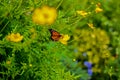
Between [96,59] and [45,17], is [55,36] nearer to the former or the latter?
[45,17]

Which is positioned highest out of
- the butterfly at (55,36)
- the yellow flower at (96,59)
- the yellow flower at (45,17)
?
the yellow flower at (45,17)

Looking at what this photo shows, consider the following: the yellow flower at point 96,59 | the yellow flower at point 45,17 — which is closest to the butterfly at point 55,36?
the yellow flower at point 45,17

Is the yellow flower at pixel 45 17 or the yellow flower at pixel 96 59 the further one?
the yellow flower at pixel 96 59

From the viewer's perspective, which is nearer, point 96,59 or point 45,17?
point 45,17

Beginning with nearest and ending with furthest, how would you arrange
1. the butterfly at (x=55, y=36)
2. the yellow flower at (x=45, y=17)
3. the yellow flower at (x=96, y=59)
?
the yellow flower at (x=45, y=17) < the butterfly at (x=55, y=36) < the yellow flower at (x=96, y=59)

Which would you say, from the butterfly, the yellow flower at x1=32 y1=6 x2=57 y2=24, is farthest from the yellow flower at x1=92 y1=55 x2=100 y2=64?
the yellow flower at x1=32 y1=6 x2=57 y2=24

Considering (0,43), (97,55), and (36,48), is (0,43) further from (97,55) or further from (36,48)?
(97,55)

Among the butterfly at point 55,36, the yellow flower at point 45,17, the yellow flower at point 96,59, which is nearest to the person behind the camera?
the yellow flower at point 45,17

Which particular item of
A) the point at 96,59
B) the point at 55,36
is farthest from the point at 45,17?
the point at 96,59

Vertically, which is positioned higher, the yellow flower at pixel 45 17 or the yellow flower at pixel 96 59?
the yellow flower at pixel 45 17

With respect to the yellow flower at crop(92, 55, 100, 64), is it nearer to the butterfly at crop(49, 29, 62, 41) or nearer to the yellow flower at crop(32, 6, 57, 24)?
the butterfly at crop(49, 29, 62, 41)

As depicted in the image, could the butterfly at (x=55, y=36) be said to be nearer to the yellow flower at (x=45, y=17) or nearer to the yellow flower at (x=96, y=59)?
the yellow flower at (x=45, y=17)
